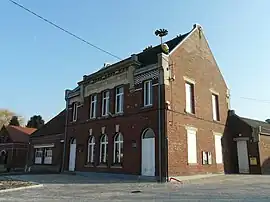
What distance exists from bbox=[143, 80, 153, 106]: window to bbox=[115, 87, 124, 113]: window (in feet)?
7.93

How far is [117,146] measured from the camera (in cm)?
2011

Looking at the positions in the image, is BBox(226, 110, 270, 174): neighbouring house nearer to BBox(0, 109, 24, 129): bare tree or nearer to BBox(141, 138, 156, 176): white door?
BBox(141, 138, 156, 176): white door

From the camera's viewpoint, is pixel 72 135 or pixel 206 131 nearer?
pixel 206 131

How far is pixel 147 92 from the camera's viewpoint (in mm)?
18922

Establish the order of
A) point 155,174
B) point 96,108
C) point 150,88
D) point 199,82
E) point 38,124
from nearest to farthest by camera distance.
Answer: point 155,174 → point 150,88 → point 199,82 → point 96,108 → point 38,124

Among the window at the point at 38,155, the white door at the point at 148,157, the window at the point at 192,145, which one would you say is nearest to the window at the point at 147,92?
the white door at the point at 148,157

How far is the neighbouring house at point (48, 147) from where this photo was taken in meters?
28.4

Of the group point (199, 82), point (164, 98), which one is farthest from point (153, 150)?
point (199, 82)

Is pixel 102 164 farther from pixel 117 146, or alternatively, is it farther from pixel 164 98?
pixel 164 98

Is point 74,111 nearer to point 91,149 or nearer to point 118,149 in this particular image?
point 91,149

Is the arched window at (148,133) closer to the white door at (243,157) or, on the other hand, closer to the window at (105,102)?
the window at (105,102)

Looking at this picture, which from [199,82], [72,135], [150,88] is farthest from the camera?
[72,135]

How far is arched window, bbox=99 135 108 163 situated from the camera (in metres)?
20.9

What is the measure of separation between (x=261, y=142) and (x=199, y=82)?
25.2 feet
